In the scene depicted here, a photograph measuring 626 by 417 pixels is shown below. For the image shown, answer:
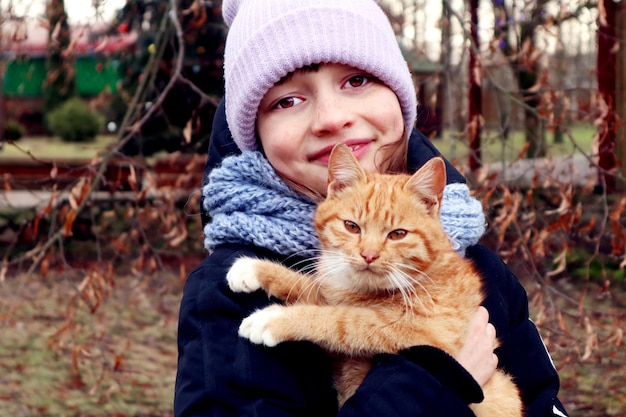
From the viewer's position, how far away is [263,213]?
7.63 feet

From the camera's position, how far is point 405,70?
8.42 feet

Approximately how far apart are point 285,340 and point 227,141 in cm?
101

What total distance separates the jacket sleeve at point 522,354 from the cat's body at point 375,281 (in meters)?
0.12

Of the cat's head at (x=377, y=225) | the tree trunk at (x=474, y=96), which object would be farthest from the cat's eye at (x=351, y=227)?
the tree trunk at (x=474, y=96)

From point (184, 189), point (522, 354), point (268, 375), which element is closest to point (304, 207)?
point (268, 375)

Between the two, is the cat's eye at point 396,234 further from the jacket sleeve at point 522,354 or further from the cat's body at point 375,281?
the jacket sleeve at point 522,354

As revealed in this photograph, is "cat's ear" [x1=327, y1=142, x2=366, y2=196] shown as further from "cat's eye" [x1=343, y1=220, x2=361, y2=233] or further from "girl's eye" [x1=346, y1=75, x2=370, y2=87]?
"girl's eye" [x1=346, y1=75, x2=370, y2=87]

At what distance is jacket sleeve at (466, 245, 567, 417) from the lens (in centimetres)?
238

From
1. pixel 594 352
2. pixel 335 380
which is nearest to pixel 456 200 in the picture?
pixel 335 380

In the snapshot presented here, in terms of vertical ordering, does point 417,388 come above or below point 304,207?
below

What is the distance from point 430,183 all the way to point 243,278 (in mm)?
627

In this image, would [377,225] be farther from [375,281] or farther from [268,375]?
[268,375]

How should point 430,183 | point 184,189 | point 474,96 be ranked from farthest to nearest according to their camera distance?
point 184,189 → point 474,96 → point 430,183

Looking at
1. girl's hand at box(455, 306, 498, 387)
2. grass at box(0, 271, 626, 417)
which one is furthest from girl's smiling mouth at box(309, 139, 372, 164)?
A: grass at box(0, 271, 626, 417)
